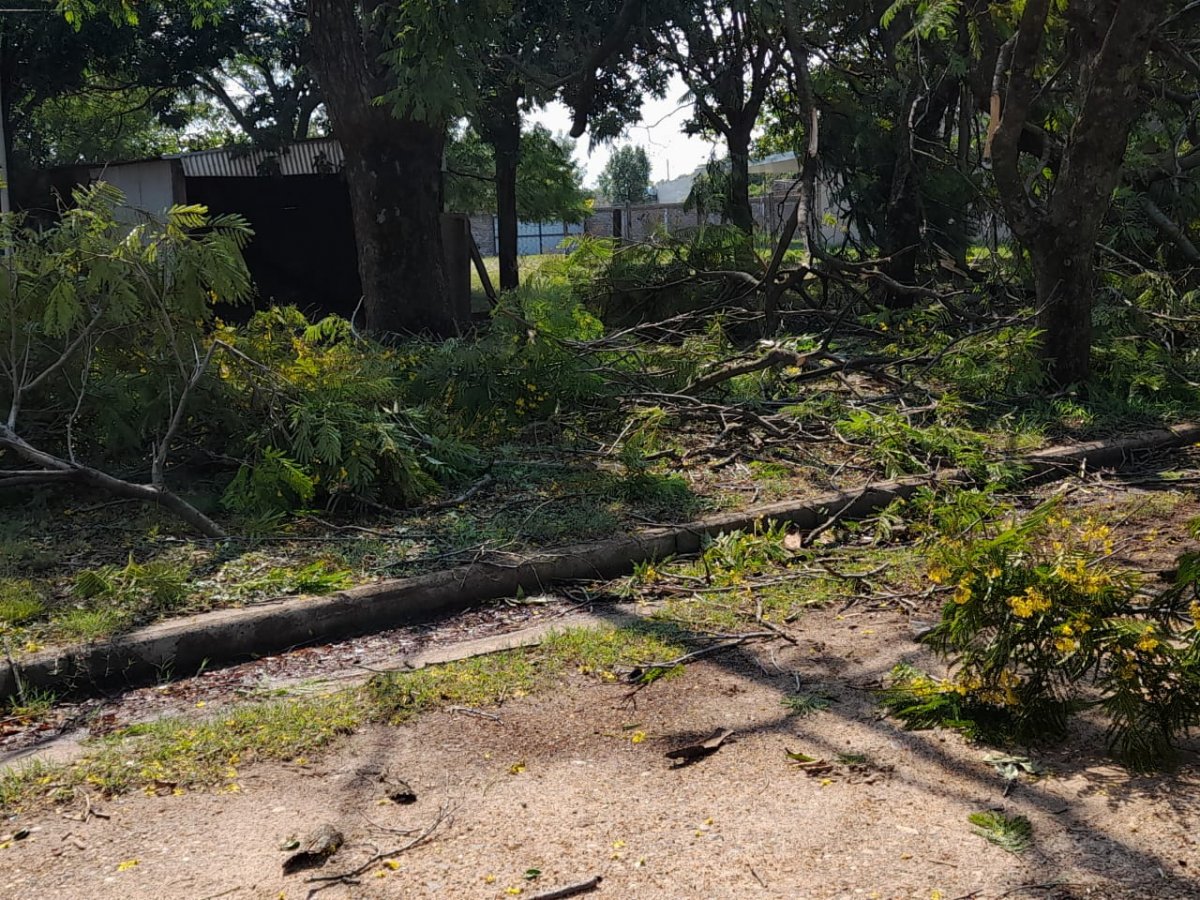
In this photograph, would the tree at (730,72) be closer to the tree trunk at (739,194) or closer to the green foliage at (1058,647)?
the tree trunk at (739,194)

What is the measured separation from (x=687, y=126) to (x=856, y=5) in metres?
6.74

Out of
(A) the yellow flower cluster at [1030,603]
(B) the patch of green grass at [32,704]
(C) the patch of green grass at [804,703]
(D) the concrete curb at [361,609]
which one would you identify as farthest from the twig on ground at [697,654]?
(B) the patch of green grass at [32,704]

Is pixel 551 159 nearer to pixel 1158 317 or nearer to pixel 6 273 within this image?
pixel 1158 317

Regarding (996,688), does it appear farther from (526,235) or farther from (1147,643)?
(526,235)

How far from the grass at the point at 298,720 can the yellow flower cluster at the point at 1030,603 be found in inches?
58.3

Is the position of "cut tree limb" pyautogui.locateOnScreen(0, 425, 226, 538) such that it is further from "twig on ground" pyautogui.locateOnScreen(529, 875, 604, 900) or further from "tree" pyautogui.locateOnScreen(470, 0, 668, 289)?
"tree" pyautogui.locateOnScreen(470, 0, 668, 289)

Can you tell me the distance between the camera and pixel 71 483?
6.37 meters

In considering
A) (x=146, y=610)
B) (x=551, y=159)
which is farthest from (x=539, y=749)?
(x=551, y=159)

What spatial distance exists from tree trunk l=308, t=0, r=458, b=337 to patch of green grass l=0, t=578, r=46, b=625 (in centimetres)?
554

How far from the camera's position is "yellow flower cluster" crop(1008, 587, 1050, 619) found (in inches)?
131

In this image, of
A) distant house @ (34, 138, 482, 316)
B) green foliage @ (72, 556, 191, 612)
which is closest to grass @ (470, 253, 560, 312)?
distant house @ (34, 138, 482, 316)

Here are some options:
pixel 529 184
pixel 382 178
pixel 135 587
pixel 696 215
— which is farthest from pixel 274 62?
pixel 135 587

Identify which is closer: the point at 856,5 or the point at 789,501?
the point at 789,501

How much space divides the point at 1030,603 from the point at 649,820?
1272 millimetres
